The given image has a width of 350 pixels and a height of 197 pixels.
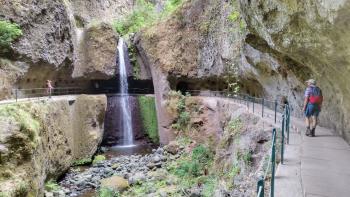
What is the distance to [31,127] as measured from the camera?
478 inches

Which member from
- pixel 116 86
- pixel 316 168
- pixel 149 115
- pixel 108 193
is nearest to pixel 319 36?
pixel 316 168

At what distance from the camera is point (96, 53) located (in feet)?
84.6

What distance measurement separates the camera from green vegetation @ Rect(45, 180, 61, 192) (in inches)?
567

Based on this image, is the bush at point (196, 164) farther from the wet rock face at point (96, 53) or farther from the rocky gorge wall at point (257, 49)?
the wet rock face at point (96, 53)

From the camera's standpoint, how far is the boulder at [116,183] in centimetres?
1507

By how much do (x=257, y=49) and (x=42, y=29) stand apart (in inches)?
524

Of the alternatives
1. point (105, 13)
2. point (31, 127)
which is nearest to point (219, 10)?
point (31, 127)

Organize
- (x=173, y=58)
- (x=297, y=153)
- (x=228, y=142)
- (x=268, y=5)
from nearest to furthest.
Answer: (x=297, y=153) < (x=268, y=5) < (x=228, y=142) < (x=173, y=58)

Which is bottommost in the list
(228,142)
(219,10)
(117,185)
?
(117,185)

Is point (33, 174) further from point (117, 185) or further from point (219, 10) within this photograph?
point (219, 10)

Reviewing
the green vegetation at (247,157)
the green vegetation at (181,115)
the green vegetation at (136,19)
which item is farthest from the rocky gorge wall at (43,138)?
the green vegetation at (136,19)

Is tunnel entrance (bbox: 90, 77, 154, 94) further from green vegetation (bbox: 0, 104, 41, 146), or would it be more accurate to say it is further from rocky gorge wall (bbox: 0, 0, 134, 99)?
green vegetation (bbox: 0, 104, 41, 146)

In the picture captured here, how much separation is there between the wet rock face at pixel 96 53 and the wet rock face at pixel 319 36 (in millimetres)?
16885

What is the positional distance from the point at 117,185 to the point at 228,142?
564 centimetres
